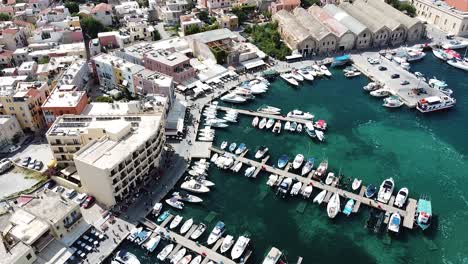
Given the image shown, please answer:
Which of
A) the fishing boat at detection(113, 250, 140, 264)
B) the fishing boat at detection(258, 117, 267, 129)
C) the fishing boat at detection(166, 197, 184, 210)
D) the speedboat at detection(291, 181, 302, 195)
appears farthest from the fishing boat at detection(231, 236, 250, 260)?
the fishing boat at detection(258, 117, 267, 129)

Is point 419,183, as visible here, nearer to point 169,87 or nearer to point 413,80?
point 413,80

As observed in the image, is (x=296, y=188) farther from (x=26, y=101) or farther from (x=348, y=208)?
(x=26, y=101)

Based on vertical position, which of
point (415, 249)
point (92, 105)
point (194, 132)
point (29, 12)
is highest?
point (29, 12)

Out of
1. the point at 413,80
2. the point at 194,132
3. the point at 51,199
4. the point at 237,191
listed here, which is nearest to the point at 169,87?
the point at 194,132

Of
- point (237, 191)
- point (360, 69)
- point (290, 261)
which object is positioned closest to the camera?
point (290, 261)

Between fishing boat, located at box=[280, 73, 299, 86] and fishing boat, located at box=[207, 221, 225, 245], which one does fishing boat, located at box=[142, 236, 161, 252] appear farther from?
fishing boat, located at box=[280, 73, 299, 86]

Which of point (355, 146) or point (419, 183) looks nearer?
point (419, 183)
